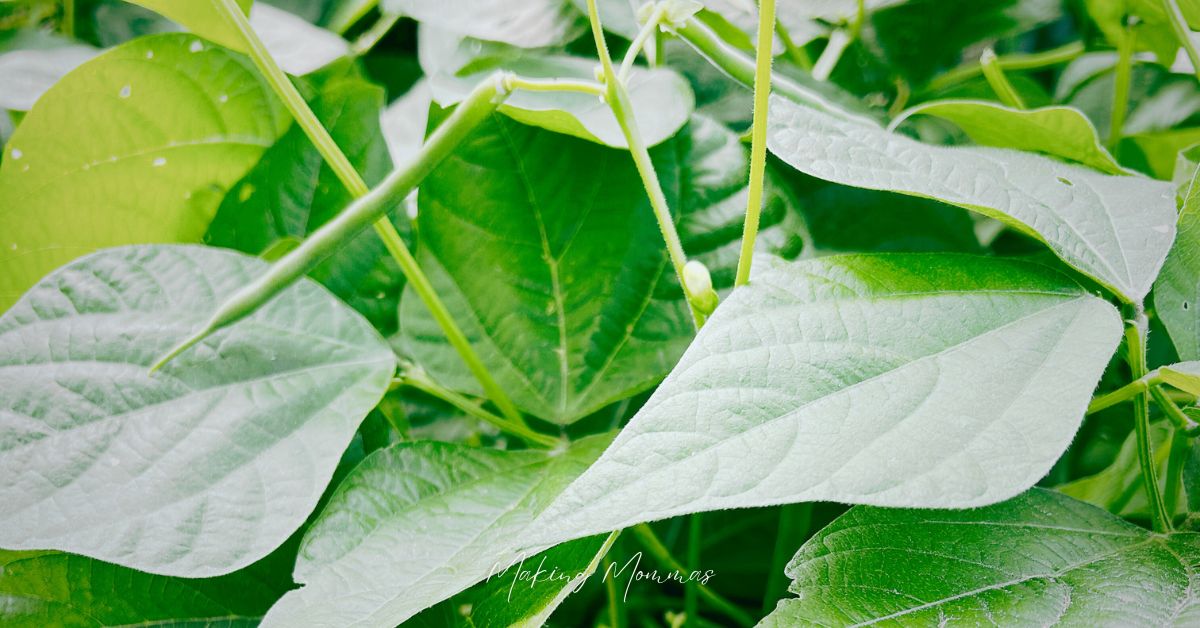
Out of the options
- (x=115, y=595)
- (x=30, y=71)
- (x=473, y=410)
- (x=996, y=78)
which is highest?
(x=996, y=78)

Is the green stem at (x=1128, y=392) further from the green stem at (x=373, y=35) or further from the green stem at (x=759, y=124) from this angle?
the green stem at (x=373, y=35)

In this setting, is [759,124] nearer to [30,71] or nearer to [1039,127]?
[1039,127]

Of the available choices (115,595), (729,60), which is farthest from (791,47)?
(115,595)

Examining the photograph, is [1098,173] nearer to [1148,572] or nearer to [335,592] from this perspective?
[1148,572]

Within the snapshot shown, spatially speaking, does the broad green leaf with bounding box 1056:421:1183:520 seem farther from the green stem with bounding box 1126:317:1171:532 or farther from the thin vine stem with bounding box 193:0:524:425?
the thin vine stem with bounding box 193:0:524:425

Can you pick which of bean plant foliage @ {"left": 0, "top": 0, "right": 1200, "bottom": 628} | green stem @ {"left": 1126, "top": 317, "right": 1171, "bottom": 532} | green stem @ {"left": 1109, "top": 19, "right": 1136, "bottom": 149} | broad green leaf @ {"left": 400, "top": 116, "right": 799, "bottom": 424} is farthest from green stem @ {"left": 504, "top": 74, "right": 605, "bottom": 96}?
green stem @ {"left": 1109, "top": 19, "right": 1136, "bottom": 149}

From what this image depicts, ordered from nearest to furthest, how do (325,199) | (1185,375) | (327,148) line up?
(1185,375), (327,148), (325,199)

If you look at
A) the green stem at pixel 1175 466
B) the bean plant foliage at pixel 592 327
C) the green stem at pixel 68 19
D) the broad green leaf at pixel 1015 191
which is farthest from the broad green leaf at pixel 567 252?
the green stem at pixel 68 19
